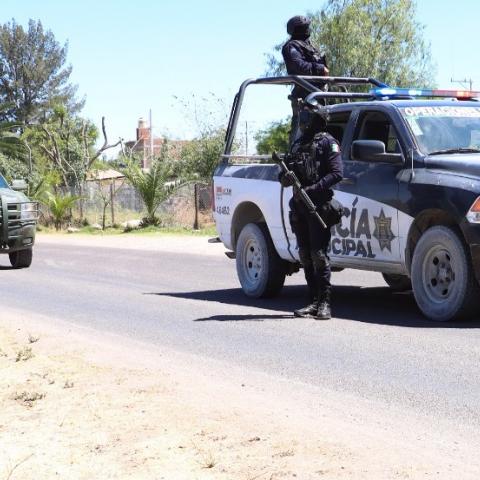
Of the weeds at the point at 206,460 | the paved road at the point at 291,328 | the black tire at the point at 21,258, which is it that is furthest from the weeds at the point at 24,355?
the black tire at the point at 21,258

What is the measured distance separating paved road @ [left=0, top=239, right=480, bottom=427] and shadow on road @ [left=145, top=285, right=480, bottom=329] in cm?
1

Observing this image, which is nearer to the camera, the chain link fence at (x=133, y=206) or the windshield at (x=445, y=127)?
the windshield at (x=445, y=127)

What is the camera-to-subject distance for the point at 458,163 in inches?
351

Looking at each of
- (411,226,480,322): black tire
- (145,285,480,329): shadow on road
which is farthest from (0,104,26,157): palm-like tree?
(411,226,480,322): black tire

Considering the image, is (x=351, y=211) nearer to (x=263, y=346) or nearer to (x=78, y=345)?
(x=263, y=346)

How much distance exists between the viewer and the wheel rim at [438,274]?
891cm

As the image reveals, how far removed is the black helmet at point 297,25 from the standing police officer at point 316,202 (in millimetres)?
2094

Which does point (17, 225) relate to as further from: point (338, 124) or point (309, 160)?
point (309, 160)

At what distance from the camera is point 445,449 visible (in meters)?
5.15

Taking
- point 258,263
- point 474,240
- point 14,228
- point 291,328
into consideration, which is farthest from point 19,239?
point 474,240

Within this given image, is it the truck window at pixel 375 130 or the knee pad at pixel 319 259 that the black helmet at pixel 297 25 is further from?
the knee pad at pixel 319 259

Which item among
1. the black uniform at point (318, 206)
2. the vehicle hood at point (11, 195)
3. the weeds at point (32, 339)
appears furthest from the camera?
the vehicle hood at point (11, 195)

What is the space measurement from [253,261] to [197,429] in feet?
19.4

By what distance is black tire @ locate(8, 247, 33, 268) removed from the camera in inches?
692
